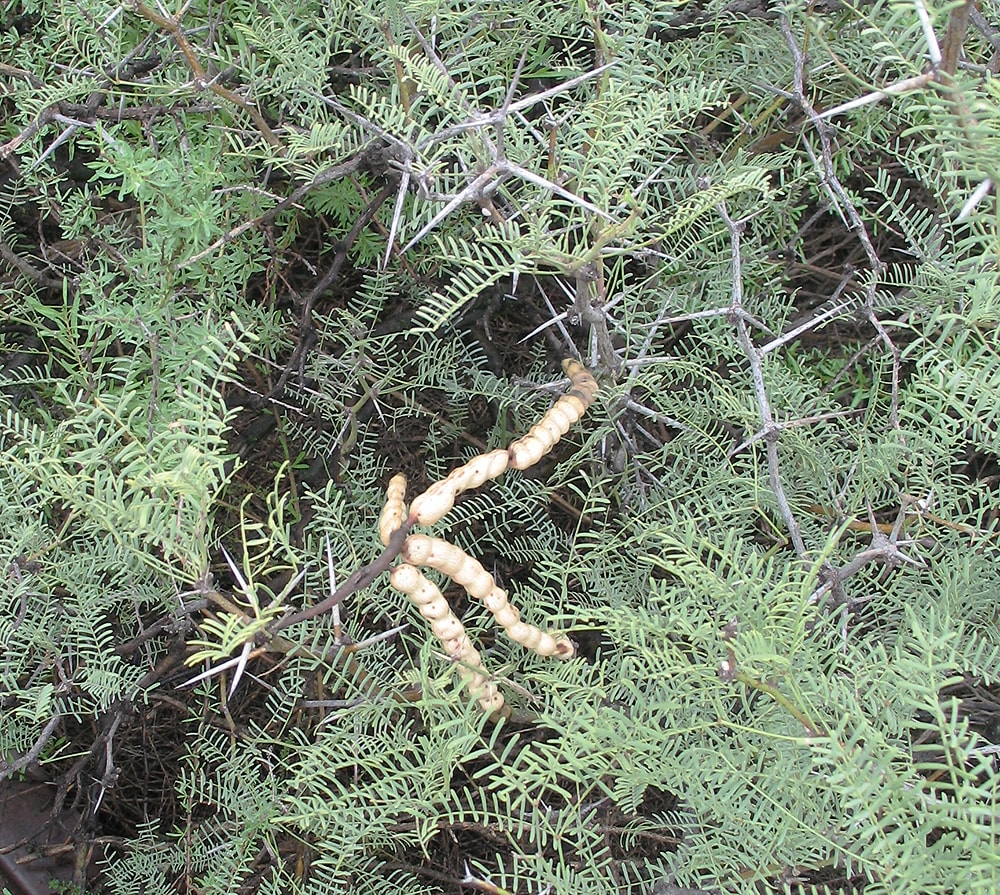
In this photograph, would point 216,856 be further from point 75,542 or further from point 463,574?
point 463,574

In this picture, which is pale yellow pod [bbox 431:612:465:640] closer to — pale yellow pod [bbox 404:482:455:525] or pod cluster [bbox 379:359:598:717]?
pod cluster [bbox 379:359:598:717]

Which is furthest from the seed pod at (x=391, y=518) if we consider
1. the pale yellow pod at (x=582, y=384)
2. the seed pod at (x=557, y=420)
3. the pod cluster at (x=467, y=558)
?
the pale yellow pod at (x=582, y=384)

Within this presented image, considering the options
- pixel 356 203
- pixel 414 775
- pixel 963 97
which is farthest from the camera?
pixel 356 203

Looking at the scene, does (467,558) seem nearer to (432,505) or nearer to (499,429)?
(432,505)

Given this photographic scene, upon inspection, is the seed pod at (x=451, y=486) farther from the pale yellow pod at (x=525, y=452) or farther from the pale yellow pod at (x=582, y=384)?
the pale yellow pod at (x=582, y=384)

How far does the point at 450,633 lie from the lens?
750 mm

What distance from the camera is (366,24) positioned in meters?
0.82

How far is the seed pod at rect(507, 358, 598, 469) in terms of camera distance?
0.74m

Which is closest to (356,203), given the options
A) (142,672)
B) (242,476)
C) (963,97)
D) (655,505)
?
(242,476)

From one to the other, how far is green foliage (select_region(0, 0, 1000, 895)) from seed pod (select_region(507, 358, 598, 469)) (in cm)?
3

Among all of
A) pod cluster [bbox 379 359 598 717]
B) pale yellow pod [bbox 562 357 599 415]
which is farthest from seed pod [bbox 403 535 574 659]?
pale yellow pod [bbox 562 357 599 415]

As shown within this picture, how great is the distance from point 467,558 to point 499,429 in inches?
14.5

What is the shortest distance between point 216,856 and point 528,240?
75cm

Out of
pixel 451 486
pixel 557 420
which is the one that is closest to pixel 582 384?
pixel 557 420
